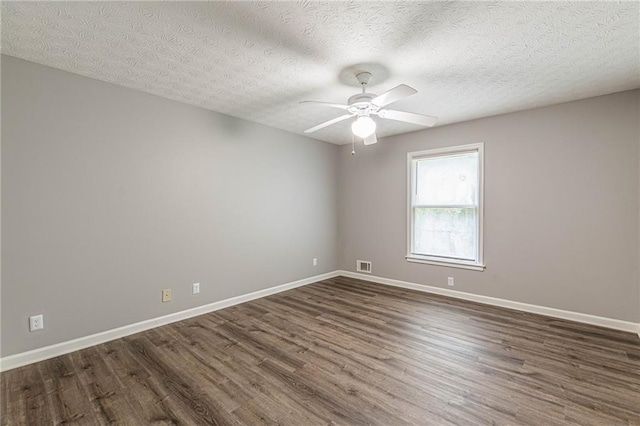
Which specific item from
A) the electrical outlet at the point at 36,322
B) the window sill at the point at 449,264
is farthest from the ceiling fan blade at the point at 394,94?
the electrical outlet at the point at 36,322

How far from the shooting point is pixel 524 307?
354cm

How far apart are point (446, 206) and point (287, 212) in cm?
247

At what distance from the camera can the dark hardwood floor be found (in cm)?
177

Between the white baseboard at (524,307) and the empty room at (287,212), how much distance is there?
0.09 ft

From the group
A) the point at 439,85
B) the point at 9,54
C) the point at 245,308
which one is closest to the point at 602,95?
the point at 439,85

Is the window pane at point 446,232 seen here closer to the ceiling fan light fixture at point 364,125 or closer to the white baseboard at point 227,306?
the white baseboard at point 227,306

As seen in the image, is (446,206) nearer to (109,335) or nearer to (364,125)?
(364,125)

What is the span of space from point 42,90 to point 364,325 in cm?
379

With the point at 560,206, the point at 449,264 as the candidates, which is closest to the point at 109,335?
the point at 449,264

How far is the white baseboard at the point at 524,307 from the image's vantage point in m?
2.98

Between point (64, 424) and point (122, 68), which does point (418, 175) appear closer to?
point (122, 68)

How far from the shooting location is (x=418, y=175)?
14.9ft

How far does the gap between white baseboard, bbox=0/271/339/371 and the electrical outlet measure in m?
0.18

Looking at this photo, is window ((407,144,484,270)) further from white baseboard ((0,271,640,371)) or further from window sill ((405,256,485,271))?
white baseboard ((0,271,640,371))
